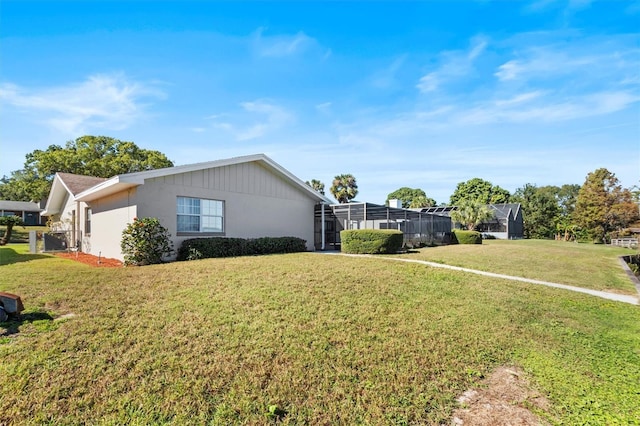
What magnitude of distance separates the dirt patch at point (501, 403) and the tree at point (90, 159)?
33578 mm

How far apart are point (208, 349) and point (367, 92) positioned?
1125 centimetres

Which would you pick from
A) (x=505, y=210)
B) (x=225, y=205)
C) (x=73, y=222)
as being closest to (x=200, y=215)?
(x=225, y=205)

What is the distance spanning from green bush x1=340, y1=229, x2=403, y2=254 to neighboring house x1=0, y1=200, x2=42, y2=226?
139ft

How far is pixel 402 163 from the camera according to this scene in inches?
822

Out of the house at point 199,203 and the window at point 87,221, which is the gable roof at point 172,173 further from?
the window at point 87,221

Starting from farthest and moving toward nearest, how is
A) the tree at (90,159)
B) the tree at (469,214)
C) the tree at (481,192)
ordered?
1. the tree at (481,192)
2. the tree at (469,214)
3. the tree at (90,159)

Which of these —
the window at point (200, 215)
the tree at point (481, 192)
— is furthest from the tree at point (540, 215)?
the window at point (200, 215)

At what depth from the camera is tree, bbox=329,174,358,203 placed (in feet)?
129

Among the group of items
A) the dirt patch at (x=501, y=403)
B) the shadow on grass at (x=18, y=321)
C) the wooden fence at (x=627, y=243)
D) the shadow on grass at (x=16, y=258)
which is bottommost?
the wooden fence at (x=627, y=243)

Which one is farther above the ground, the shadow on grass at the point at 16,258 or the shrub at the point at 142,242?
the shrub at the point at 142,242

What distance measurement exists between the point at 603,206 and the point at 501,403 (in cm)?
4753

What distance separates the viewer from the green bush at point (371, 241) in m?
14.2

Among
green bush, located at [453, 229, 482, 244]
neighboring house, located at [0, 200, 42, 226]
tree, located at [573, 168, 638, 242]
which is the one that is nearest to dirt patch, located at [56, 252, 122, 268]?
green bush, located at [453, 229, 482, 244]

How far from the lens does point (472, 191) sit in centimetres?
5472
